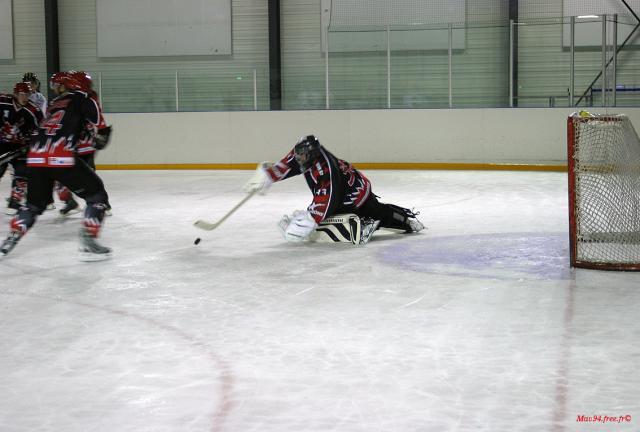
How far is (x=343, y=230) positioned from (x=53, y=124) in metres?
1.86

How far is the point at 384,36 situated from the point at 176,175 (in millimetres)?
3351

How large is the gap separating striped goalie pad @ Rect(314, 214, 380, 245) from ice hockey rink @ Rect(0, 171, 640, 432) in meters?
0.14

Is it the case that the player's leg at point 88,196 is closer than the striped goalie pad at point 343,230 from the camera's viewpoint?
Yes

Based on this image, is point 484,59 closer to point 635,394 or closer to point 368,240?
point 368,240

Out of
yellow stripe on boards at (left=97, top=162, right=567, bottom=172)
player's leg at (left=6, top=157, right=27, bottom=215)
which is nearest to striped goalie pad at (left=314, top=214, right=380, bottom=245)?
player's leg at (left=6, top=157, right=27, bottom=215)

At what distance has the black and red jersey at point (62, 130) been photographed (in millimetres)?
4891

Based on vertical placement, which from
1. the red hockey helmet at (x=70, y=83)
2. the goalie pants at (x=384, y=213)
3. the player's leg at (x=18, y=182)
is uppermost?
the red hockey helmet at (x=70, y=83)

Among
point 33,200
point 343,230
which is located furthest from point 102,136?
point 343,230

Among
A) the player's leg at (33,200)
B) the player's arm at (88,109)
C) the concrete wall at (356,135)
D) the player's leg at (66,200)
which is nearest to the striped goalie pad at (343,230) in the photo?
the player's arm at (88,109)

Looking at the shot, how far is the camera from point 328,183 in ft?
18.5

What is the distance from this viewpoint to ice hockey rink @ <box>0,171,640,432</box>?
2545mm

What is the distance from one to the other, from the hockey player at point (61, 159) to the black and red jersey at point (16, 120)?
1.92 m

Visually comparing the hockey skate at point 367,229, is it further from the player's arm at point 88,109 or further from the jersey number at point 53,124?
the jersey number at point 53,124

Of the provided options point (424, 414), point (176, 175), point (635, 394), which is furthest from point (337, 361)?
point (176, 175)
